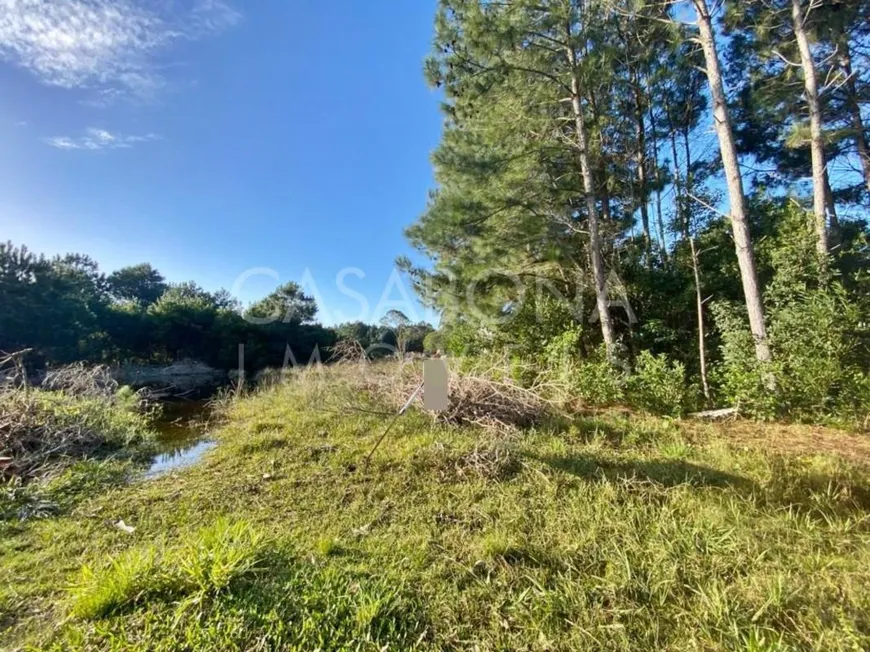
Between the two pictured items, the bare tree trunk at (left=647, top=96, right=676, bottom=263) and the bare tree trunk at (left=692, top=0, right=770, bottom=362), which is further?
the bare tree trunk at (left=647, top=96, right=676, bottom=263)

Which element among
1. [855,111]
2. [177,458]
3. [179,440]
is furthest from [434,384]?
[855,111]

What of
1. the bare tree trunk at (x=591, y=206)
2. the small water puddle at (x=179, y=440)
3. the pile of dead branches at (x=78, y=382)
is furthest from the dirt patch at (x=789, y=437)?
the pile of dead branches at (x=78, y=382)

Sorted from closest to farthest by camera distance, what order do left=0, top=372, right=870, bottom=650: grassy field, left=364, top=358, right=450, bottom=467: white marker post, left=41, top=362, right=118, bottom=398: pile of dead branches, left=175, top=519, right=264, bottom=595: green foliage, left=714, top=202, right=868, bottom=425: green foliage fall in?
left=0, top=372, right=870, bottom=650: grassy field
left=175, top=519, right=264, bottom=595: green foliage
left=364, top=358, right=450, bottom=467: white marker post
left=714, top=202, right=868, bottom=425: green foliage
left=41, top=362, right=118, bottom=398: pile of dead branches

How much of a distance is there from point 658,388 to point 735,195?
297 centimetres

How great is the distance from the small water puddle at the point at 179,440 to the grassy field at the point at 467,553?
0.52 metres

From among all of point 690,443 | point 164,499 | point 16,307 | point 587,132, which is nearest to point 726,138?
point 587,132

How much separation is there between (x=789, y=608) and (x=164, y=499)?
409 cm

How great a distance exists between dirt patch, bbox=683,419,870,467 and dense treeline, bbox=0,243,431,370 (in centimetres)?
478

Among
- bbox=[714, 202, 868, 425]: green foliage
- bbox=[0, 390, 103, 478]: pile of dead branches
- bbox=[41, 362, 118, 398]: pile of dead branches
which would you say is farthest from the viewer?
bbox=[41, 362, 118, 398]: pile of dead branches

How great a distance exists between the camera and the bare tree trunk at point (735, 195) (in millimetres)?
4793

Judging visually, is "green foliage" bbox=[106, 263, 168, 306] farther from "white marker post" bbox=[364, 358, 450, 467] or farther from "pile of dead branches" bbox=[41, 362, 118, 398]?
"white marker post" bbox=[364, 358, 450, 467]

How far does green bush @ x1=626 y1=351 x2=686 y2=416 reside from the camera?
16.0ft

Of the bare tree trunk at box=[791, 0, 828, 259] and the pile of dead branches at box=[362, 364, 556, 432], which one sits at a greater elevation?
the bare tree trunk at box=[791, 0, 828, 259]

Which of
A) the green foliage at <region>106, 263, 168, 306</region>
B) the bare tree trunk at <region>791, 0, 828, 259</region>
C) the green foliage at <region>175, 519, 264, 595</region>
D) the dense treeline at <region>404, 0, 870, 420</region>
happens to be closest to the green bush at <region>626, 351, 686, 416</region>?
the dense treeline at <region>404, 0, 870, 420</region>
